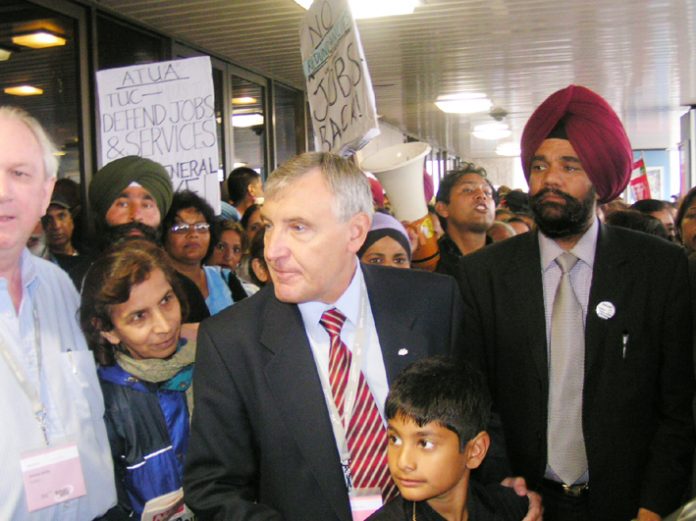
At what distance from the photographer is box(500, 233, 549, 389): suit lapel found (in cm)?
202

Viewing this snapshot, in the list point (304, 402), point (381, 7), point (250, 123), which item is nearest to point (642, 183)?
point (250, 123)

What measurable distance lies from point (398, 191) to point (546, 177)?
167 centimetres

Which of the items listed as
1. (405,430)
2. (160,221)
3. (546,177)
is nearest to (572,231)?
(546,177)

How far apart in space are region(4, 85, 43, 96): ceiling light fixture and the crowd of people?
11.2 feet

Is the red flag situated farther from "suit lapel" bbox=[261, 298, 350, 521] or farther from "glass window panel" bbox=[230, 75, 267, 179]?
"suit lapel" bbox=[261, 298, 350, 521]

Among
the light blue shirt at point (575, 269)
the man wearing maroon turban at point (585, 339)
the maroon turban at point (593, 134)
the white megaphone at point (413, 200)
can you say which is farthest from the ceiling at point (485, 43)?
the light blue shirt at point (575, 269)

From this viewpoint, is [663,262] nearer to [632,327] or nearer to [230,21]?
[632,327]

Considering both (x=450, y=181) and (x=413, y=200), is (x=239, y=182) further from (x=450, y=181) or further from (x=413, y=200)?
(x=413, y=200)

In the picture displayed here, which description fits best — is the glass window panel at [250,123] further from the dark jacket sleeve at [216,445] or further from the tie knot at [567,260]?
the dark jacket sleeve at [216,445]

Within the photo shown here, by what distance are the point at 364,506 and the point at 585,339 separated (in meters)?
0.79

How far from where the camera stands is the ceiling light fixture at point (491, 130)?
13.9 m

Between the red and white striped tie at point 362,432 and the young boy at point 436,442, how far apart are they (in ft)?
0.24

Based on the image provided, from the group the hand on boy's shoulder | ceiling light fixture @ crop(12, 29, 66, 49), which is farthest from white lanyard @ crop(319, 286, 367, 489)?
ceiling light fixture @ crop(12, 29, 66, 49)

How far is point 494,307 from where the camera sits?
2111 millimetres
